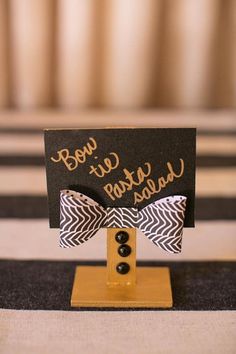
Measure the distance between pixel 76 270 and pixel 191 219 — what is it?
18 cm

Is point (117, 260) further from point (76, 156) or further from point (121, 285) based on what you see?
point (76, 156)

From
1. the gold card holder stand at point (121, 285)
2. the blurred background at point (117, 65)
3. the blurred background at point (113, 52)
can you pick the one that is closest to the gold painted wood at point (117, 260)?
the gold card holder stand at point (121, 285)

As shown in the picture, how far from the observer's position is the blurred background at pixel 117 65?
148 cm

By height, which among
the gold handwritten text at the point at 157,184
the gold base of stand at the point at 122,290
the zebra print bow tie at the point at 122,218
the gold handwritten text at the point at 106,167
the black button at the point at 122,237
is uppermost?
the gold handwritten text at the point at 106,167

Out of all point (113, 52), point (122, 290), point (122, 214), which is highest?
point (113, 52)

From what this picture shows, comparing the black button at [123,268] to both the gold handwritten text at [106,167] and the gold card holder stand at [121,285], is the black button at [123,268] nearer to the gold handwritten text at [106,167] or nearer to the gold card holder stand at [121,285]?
the gold card holder stand at [121,285]

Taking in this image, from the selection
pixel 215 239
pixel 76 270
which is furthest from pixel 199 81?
pixel 76 270

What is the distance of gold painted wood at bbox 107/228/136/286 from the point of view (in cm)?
67

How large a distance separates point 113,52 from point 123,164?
1.00 m

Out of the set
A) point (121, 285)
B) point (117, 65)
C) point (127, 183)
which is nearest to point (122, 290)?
point (121, 285)

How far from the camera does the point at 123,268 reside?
0.67 meters

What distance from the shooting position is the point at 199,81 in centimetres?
159

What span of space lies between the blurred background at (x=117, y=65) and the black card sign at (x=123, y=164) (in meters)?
0.71
